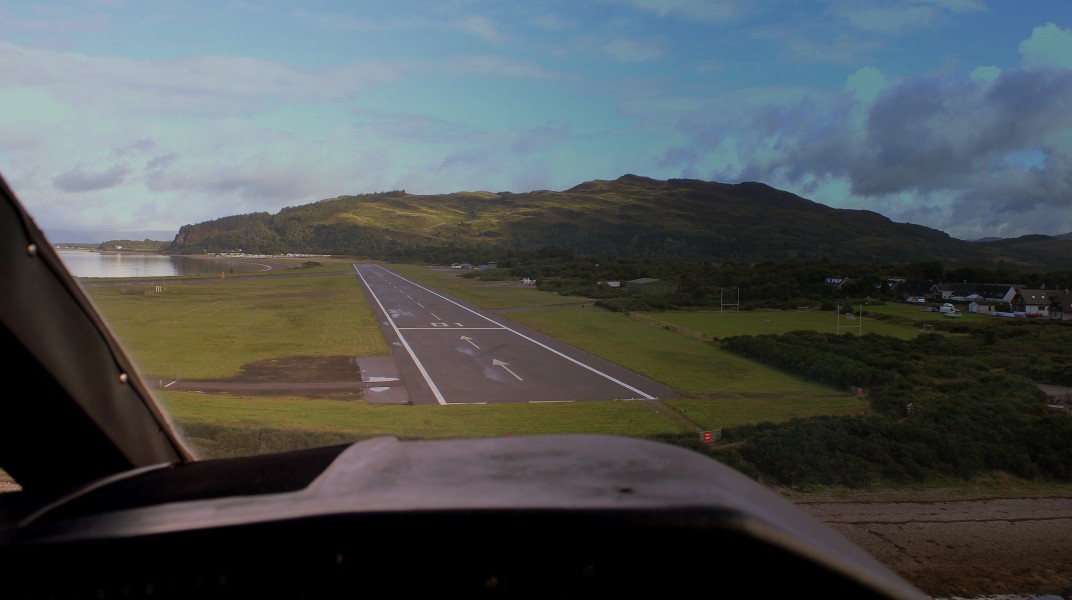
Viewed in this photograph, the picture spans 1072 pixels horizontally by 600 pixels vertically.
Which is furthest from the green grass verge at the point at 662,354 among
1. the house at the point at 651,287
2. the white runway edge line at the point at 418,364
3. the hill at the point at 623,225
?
the hill at the point at 623,225

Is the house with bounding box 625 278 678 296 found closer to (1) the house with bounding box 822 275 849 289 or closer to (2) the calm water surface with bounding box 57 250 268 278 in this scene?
(1) the house with bounding box 822 275 849 289

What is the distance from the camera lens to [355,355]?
43.7ft

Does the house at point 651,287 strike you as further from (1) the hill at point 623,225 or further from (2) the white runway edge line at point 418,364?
(1) the hill at point 623,225

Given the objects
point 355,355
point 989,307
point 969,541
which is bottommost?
point 969,541

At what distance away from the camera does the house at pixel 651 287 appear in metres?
21.6

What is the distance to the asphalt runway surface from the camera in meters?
10.8

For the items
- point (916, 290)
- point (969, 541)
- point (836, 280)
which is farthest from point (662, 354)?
point (969, 541)

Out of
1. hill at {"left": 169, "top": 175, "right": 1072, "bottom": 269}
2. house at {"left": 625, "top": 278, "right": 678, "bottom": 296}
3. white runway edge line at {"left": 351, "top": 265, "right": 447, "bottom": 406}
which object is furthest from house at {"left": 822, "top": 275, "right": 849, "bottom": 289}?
hill at {"left": 169, "top": 175, "right": 1072, "bottom": 269}

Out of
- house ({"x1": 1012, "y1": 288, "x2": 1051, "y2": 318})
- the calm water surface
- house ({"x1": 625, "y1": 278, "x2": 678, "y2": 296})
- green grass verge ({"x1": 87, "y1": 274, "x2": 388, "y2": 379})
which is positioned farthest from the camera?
house ({"x1": 625, "y1": 278, "x2": 678, "y2": 296})

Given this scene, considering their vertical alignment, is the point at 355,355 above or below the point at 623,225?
below

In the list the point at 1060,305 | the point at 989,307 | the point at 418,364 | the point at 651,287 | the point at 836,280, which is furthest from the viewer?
the point at 651,287

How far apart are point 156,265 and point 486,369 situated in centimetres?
601

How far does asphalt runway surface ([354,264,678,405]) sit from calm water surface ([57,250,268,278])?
3.68 m

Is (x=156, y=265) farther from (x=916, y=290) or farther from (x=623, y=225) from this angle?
(x=623, y=225)
